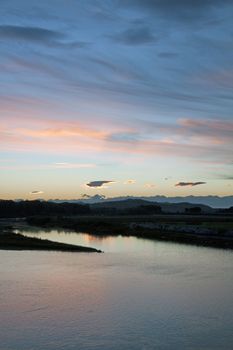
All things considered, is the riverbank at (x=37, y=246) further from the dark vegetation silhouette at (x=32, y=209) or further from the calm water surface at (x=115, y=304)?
the dark vegetation silhouette at (x=32, y=209)

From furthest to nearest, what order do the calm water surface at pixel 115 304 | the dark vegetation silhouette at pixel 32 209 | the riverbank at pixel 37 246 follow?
the dark vegetation silhouette at pixel 32 209 → the riverbank at pixel 37 246 → the calm water surface at pixel 115 304

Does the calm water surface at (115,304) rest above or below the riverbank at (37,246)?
below

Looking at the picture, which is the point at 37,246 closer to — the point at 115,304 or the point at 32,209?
the point at 115,304

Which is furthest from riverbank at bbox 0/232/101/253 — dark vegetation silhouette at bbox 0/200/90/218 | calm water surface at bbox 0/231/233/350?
dark vegetation silhouette at bbox 0/200/90/218

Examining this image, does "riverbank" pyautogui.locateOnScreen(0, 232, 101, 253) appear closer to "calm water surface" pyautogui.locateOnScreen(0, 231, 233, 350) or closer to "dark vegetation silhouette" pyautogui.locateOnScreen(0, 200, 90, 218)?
"calm water surface" pyautogui.locateOnScreen(0, 231, 233, 350)

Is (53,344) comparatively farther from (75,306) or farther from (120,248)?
(120,248)

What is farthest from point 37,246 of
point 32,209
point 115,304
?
point 32,209

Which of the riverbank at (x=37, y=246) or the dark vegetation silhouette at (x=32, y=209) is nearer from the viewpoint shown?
the riverbank at (x=37, y=246)

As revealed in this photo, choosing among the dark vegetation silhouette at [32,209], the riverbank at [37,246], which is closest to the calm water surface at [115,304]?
the riverbank at [37,246]

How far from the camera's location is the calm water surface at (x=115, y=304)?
1497 cm

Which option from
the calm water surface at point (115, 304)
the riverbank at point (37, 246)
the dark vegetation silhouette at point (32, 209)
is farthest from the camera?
the dark vegetation silhouette at point (32, 209)

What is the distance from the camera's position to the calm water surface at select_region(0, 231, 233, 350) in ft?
49.1

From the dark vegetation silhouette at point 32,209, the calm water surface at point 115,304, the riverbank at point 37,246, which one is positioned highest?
the dark vegetation silhouette at point 32,209

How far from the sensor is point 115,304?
19703 millimetres
